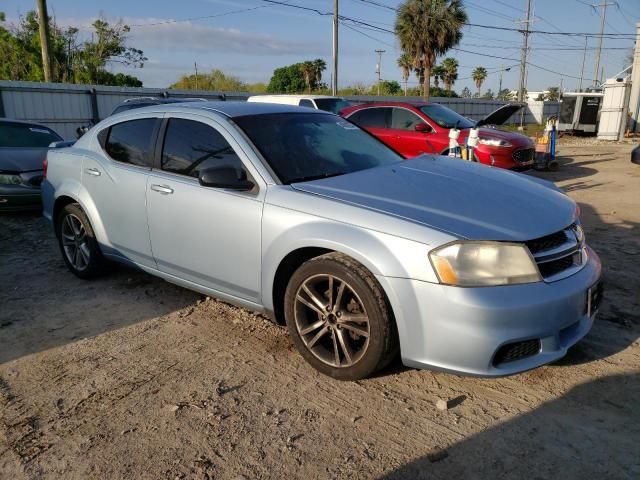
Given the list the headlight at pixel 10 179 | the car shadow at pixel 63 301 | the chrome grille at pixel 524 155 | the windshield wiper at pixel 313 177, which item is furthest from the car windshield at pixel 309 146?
the chrome grille at pixel 524 155

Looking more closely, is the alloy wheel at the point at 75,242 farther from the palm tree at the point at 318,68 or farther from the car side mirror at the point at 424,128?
the palm tree at the point at 318,68

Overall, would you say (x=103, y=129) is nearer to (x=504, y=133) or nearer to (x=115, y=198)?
(x=115, y=198)

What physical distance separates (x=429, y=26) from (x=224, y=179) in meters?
31.3

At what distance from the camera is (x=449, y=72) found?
61688mm

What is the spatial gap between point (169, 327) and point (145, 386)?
2.71ft

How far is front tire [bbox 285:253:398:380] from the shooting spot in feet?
8.93

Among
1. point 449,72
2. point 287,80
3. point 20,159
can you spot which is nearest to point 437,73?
point 449,72

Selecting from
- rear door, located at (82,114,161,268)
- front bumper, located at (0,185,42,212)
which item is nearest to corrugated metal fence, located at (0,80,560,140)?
front bumper, located at (0,185,42,212)

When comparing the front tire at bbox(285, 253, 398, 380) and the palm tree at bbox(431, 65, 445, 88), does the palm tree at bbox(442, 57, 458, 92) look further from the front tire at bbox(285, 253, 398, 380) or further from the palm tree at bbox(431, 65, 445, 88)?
the front tire at bbox(285, 253, 398, 380)

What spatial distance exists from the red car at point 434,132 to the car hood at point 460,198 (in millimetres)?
5341

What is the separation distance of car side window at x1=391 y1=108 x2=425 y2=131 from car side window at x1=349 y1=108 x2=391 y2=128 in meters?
0.12

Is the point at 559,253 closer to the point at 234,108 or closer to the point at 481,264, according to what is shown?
the point at 481,264

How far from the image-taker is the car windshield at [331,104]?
488 inches

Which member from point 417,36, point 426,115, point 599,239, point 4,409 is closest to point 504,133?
point 426,115
